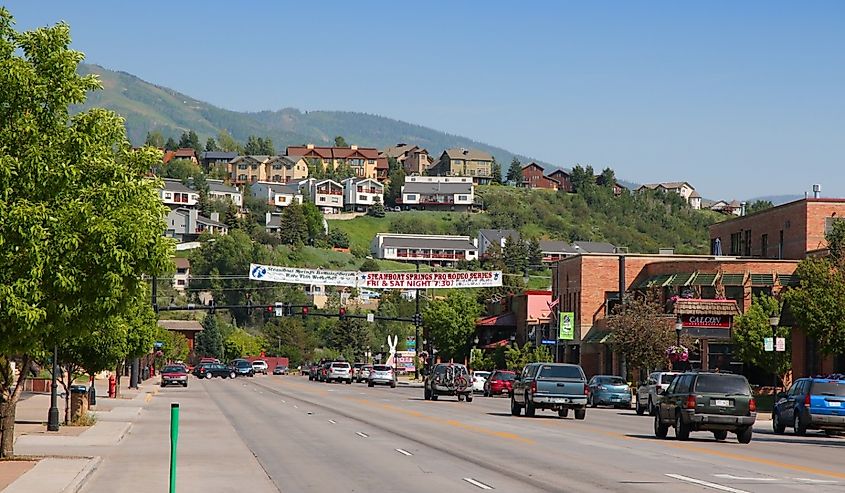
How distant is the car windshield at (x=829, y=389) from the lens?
38219 millimetres

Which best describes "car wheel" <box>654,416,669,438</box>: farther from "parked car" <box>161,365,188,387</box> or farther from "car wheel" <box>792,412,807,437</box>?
"parked car" <box>161,365,188,387</box>

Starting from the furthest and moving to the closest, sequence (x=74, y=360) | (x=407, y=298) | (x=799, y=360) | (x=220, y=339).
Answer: (x=407, y=298), (x=220, y=339), (x=799, y=360), (x=74, y=360)

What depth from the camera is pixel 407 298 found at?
197375 mm

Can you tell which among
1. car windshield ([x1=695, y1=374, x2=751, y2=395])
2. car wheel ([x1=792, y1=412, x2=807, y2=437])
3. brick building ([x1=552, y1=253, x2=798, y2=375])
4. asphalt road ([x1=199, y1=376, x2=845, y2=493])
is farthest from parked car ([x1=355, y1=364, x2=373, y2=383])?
car windshield ([x1=695, y1=374, x2=751, y2=395])

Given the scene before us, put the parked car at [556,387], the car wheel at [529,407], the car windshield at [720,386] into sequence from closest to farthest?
the car windshield at [720,386] < the parked car at [556,387] < the car wheel at [529,407]

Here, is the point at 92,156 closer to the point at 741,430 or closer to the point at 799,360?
the point at 741,430

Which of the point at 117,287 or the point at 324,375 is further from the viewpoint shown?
the point at 324,375

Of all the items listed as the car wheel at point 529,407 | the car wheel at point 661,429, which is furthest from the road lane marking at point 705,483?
the car wheel at point 529,407

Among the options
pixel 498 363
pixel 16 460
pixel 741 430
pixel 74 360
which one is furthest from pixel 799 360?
pixel 498 363

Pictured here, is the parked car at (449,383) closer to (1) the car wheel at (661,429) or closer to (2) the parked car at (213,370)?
(1) the car wheel at (661,429)

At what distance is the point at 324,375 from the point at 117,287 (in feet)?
290

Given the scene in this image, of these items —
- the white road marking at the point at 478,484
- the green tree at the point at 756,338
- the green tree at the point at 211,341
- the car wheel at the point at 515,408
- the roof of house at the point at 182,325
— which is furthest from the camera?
the roof of house at the point at 182,325

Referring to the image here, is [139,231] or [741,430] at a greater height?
[139,231]

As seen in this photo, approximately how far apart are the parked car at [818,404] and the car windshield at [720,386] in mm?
4708
